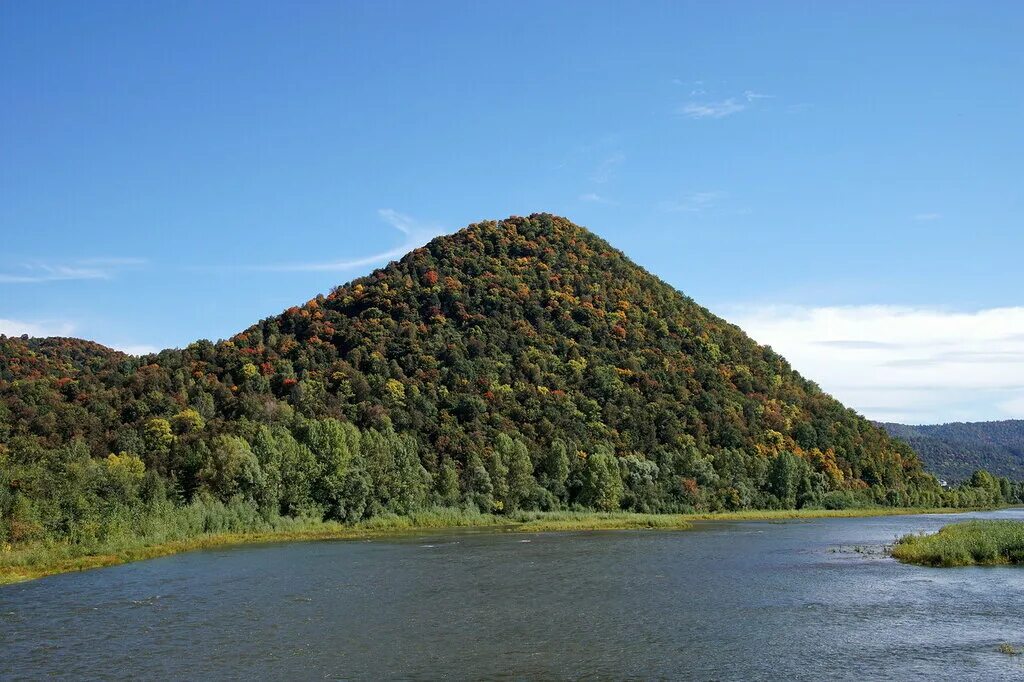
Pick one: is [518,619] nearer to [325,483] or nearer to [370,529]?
[370,529]

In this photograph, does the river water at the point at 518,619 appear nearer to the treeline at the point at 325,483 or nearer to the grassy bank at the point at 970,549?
the grassy bank at the point at 970,549

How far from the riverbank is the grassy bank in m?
38.8

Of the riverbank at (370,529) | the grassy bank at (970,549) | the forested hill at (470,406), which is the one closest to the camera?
the grassy bank at (970,549)

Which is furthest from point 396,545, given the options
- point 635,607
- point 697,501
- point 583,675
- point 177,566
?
point 697,501

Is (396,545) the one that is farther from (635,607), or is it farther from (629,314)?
(629,314)

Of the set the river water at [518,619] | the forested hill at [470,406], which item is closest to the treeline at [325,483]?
the forested hill at [470,406]

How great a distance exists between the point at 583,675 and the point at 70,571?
40621 mm

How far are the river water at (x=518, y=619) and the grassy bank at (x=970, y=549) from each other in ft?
6.96

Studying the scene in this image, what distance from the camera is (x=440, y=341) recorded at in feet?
486

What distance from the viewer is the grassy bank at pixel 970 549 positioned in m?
54.2

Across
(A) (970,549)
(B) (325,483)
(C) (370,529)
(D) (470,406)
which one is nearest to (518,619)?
(A) (970,549)

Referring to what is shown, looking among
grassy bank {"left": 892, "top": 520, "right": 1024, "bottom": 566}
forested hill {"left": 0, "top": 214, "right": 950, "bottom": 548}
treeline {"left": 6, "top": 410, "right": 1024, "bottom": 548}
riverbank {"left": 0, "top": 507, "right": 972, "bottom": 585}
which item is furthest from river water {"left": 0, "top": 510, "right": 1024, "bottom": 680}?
forested hill {"left": 0, "top": 214, "right": 950, "bottom": 548}

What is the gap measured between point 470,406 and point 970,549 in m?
84.0

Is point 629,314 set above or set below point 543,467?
above
